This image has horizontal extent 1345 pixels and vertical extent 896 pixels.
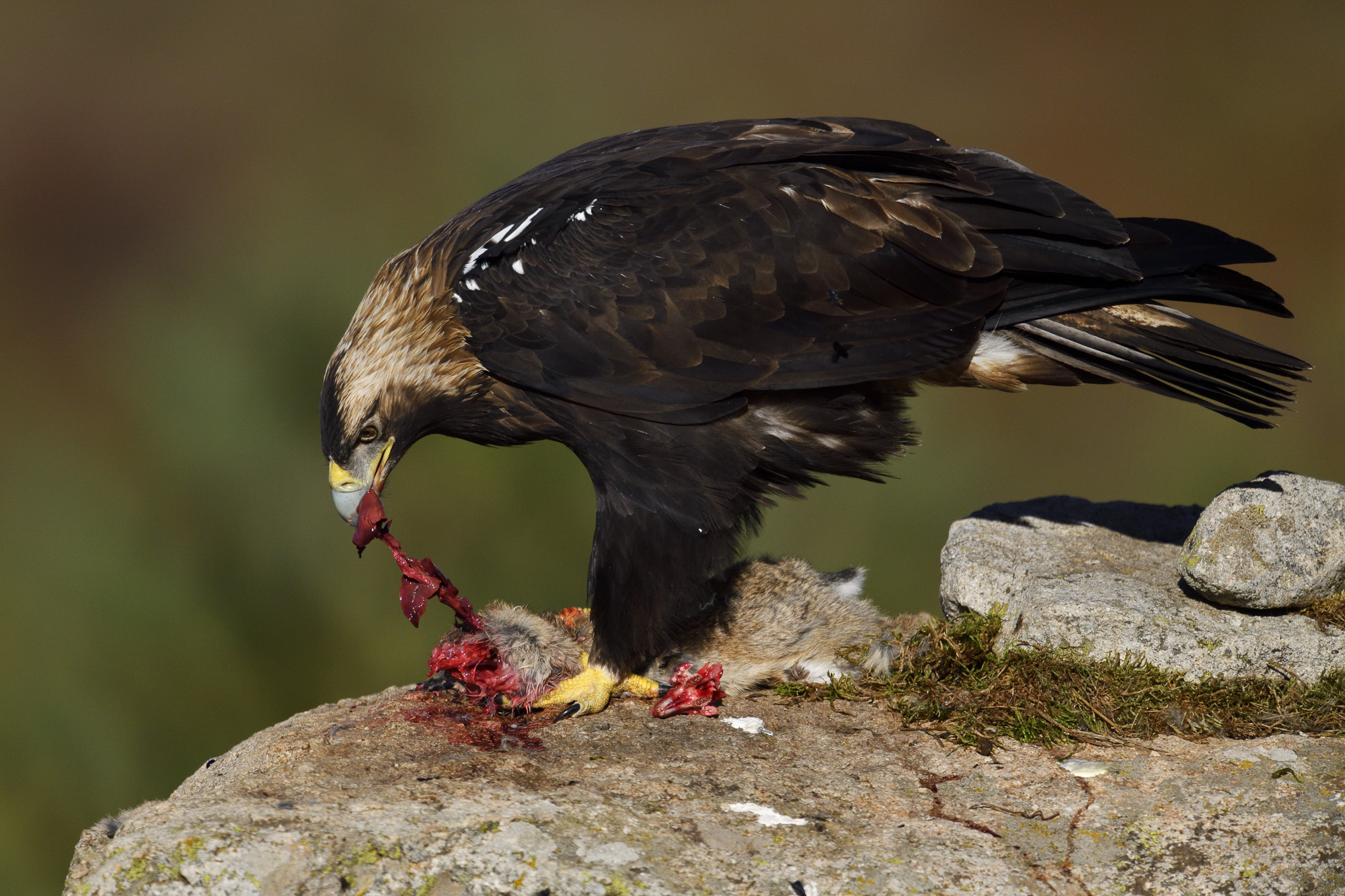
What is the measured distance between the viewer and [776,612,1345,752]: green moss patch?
10.6 ft

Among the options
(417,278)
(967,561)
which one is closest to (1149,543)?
(967,561)

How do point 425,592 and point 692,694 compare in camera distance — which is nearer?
point 692,694

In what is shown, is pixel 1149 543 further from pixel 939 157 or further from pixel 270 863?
pixel 270 863

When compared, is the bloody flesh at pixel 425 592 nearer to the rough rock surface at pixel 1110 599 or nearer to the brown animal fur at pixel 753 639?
the brown animal fur at pixel 753 639

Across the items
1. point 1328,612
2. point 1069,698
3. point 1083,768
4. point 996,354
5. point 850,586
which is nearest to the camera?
point 1083,768

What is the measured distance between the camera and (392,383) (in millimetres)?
3723

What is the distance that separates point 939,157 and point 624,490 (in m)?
1.47

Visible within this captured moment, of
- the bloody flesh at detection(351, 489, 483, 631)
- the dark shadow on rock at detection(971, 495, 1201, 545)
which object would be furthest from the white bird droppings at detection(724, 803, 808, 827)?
the dark shadow on rock at detection(971, 495, 1201, 545)

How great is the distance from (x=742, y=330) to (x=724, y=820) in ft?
4.79

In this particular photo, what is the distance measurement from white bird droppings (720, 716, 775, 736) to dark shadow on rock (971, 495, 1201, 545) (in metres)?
1.34

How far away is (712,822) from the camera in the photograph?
2648 millimetres

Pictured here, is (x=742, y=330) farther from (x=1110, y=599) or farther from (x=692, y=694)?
(x=1110, y=599)

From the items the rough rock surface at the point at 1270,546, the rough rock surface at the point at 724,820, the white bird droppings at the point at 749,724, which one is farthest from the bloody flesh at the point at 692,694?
the rough rock surface at the point at 1270,546

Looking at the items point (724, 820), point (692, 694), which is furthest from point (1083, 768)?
point (692, 694)
